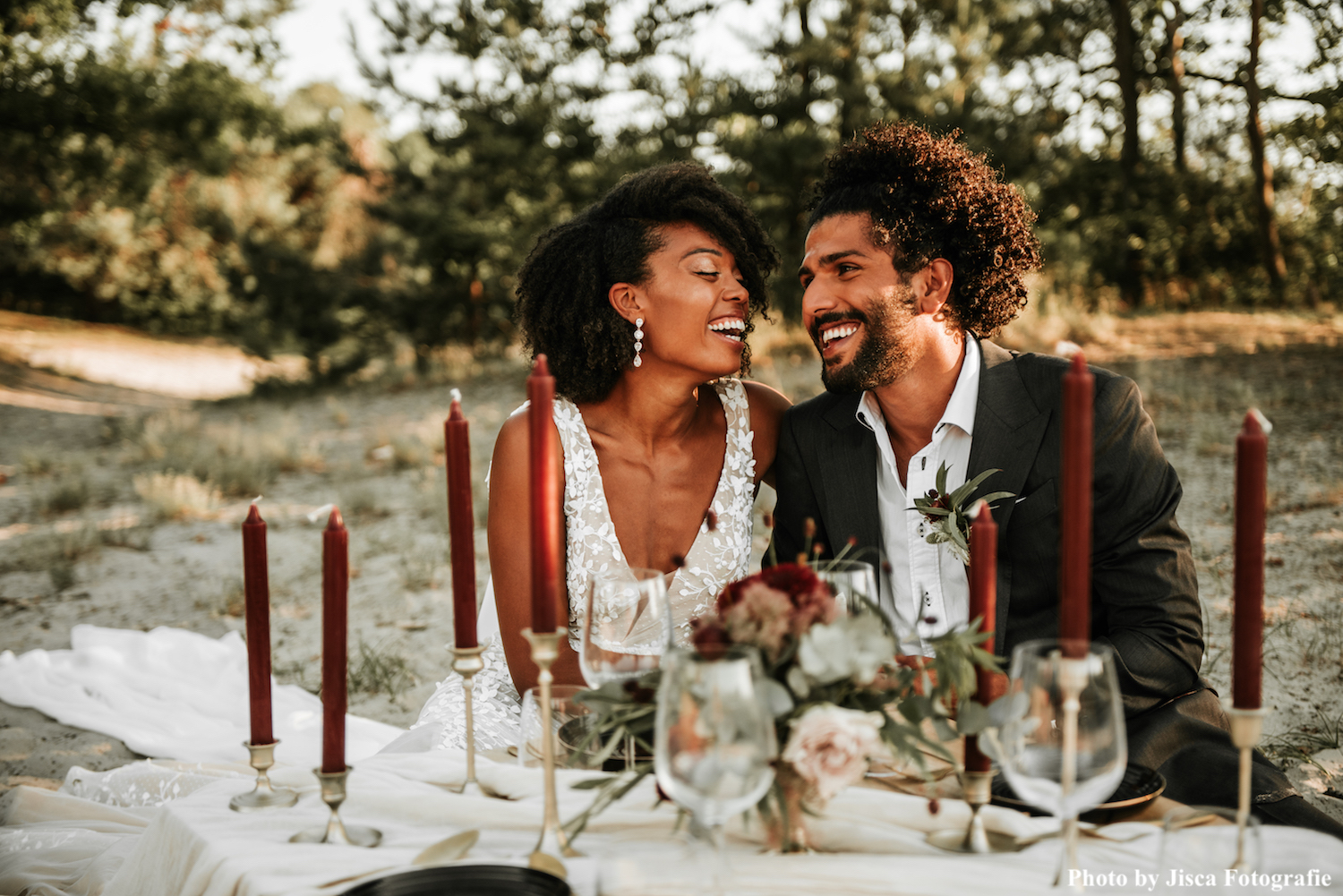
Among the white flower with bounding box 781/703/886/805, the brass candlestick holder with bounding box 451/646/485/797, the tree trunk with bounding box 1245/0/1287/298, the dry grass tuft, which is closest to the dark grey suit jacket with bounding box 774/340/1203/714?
the brass candlestick holder with bounding box 451/646/485/797

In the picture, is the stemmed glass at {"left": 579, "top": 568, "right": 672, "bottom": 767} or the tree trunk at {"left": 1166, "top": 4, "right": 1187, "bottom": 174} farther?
the tree trunk at {"left": 1166, "top": 4, "right": 1187, "bottom": 174}

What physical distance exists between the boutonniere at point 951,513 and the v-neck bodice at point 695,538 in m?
0.76

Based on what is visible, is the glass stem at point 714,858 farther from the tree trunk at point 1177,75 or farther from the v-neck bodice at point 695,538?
the tree trunk at point 1177,75

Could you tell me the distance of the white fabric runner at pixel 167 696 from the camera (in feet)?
13.2

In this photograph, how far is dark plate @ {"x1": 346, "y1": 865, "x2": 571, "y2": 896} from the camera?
1354 mm

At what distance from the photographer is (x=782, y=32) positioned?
1200 centimetres

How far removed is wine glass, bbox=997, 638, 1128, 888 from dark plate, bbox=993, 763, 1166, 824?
1.05 ft

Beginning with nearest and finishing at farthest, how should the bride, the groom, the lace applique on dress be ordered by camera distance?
the groom
the lace applique on dress
the bride

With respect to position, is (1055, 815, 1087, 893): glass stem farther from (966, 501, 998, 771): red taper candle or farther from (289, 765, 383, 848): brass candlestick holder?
(289, 765, 383, 848): brass candlestick holder

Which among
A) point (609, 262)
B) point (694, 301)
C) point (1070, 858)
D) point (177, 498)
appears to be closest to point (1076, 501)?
point (1070, 858)

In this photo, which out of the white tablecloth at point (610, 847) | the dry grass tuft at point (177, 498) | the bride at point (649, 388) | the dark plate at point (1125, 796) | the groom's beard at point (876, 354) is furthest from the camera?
the dry grass tuft at point (177, 498)

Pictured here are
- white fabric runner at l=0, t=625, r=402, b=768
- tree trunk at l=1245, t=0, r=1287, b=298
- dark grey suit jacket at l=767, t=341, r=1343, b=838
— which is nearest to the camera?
dark grey suit jacket at l=767, t=341, r=1343, b=838

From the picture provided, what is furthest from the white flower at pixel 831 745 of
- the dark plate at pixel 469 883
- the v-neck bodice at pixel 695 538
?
the v-neck bodice at pixel 695 538

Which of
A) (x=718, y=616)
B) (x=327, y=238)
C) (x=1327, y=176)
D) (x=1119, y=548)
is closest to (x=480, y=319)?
(x=327, y=238)
